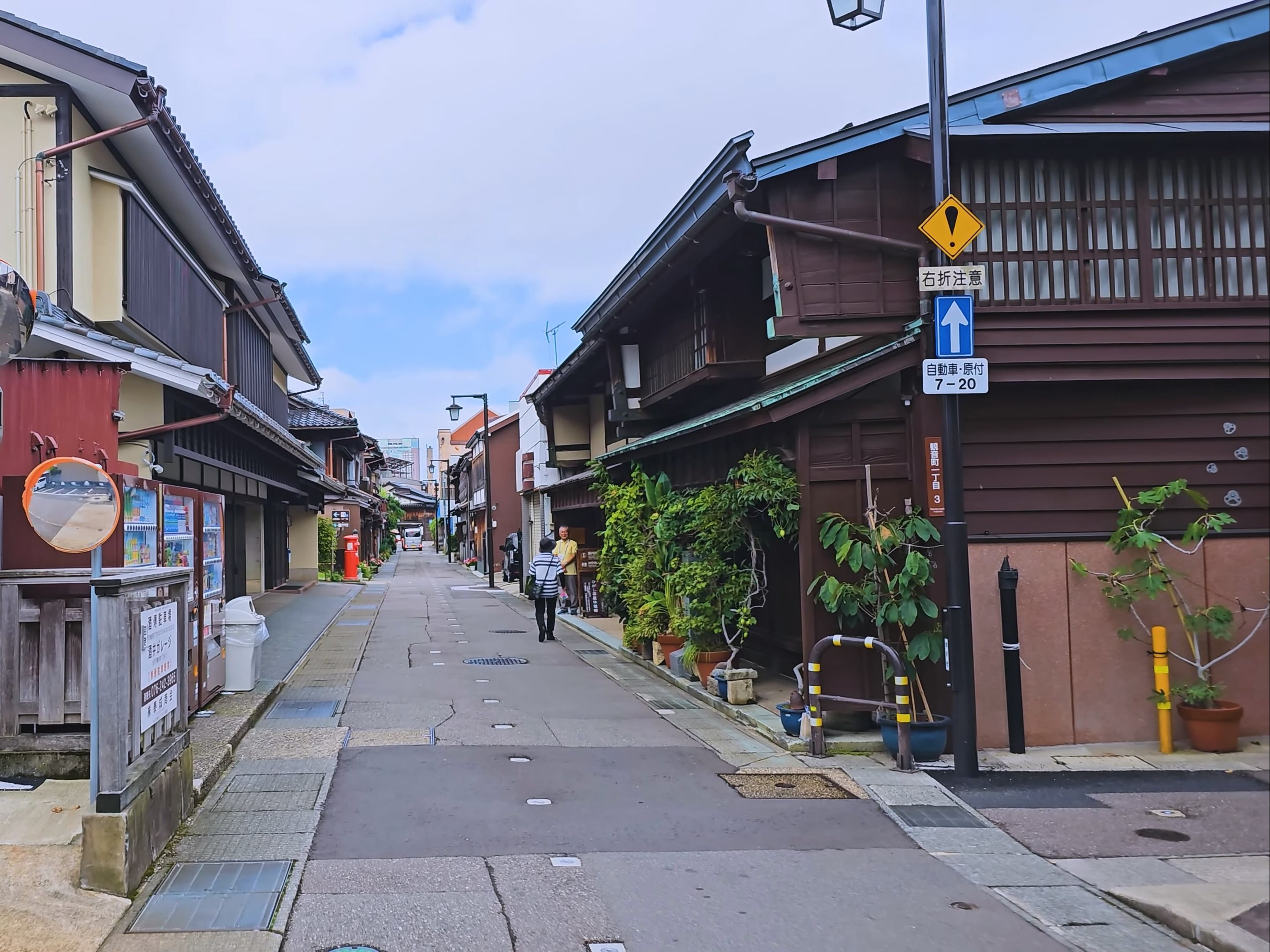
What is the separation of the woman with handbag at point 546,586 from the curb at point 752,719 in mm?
2148

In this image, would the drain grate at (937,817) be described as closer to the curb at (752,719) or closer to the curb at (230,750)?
the curb at (752,719)

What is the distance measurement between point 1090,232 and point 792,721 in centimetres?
499

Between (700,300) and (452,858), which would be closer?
(452,858)

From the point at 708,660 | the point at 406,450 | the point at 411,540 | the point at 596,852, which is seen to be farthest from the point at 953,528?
the point at 406,450

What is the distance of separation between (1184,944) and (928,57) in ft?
21.7

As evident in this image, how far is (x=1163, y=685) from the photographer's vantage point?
8.33 m

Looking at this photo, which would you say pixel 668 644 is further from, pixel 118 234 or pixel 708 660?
pixel 118 234

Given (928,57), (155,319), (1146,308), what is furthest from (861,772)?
(155,319)

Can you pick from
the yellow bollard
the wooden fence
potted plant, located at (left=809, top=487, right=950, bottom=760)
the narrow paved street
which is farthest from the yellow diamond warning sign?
the wooden fence

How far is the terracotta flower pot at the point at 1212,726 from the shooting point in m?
5.72

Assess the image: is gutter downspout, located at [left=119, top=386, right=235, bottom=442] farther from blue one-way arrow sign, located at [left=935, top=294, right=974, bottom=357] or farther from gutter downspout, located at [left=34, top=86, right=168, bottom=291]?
blue one-way arrow sign, located at [left=935, top=294, right=974, bottom=357]

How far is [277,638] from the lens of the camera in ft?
58.1

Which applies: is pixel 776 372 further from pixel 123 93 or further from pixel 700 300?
pixel 123 93

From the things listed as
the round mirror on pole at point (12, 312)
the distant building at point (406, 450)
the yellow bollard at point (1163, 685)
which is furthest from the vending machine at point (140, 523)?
the distant building at point (406, 450)
